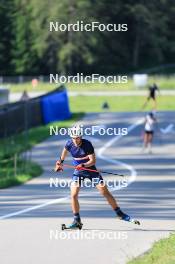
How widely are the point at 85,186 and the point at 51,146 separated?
497 inches

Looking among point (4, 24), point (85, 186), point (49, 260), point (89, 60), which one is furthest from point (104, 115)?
point (89, 60)

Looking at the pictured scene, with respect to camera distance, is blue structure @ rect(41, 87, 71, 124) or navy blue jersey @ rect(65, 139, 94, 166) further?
blue structure @ rect(41, 87, 71, 124)

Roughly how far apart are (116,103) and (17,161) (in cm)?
3086

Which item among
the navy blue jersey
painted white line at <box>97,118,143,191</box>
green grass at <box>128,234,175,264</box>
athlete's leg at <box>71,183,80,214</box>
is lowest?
painted white line at <box>97,118,143,191</box>

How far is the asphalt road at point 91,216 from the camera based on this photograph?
1194cm

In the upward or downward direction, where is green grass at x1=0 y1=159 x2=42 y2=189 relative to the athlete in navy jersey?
downward

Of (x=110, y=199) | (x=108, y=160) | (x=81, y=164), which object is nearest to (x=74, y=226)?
(x=110, y=199)

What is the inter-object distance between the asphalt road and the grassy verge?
15.0 inches

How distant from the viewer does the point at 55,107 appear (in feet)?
143

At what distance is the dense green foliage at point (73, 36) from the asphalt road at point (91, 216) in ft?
200

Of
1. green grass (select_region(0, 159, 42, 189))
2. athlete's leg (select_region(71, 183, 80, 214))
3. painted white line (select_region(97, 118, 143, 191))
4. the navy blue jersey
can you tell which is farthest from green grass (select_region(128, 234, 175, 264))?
green grass (select_region(0, 159, 42, 189))
